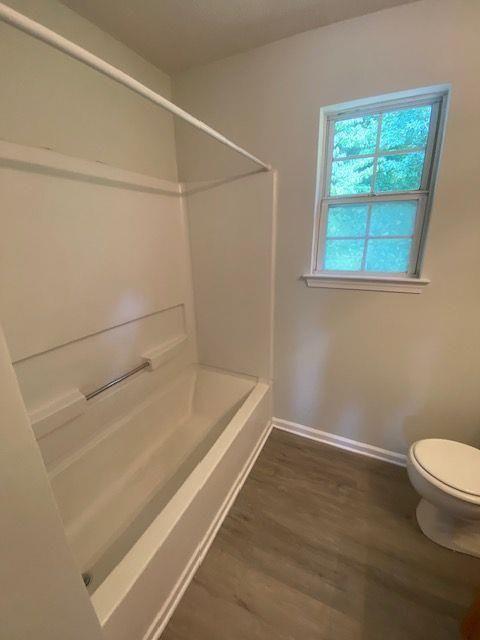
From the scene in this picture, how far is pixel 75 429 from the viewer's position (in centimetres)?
135

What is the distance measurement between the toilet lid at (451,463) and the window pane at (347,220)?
119 cm

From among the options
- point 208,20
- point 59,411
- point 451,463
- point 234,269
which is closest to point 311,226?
point 234,269

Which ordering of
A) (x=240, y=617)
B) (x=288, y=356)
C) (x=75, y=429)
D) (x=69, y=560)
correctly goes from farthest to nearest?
(x=288, y=356)
(x=75, y=429)
(x=240, y=617)
(x=69, y=560)

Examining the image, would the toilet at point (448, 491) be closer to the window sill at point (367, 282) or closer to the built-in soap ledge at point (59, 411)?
the window sill at point (367, 282)

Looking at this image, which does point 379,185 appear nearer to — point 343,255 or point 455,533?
point 343,255

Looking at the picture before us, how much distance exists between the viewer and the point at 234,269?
185cm

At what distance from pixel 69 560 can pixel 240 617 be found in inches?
33.3

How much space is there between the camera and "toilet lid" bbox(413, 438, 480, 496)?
3.77 ft

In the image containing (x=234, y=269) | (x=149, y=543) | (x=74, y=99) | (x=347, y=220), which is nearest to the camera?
(x=149, y=543)

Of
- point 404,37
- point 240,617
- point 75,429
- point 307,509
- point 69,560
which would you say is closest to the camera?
point 69,560

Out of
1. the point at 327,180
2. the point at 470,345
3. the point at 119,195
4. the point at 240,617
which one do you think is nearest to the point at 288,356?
the point at 470,345

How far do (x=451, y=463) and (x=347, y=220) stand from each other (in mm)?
1352

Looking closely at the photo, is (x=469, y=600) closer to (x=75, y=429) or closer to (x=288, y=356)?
(x=288, y=356)

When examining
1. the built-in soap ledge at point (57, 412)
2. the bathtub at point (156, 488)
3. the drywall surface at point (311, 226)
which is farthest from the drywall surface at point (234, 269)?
the built-in soap ledge at point (57, 412)
